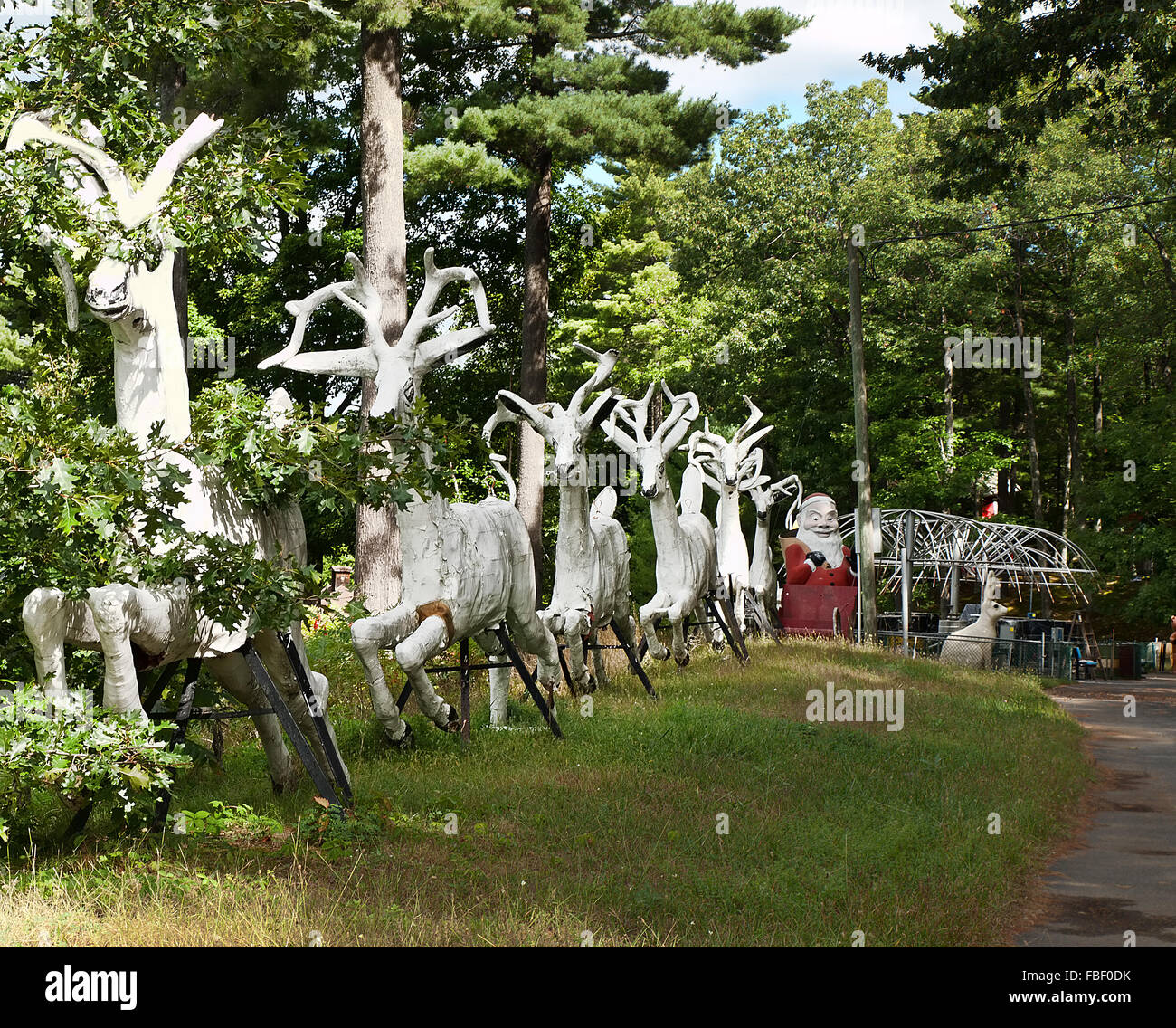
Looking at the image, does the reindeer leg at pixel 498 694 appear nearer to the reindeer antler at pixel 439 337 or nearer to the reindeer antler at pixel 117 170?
the reindeer antler at pixel 439 337

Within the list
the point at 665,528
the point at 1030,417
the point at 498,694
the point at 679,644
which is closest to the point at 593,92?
the point at 665,528

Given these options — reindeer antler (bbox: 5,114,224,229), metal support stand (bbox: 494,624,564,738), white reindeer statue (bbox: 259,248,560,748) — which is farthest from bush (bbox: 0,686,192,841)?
metal support stand (bbox: 494,624,564,738)

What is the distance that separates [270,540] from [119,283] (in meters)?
1.76

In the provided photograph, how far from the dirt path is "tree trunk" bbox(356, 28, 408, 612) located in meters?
7.67

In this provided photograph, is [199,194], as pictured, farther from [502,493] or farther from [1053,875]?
[502,493]

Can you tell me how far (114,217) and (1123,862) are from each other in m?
6.66

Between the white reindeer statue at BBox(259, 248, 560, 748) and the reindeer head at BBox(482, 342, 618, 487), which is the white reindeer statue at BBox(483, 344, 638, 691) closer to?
the reindeer head at BBox(482, 342, 618, 487)

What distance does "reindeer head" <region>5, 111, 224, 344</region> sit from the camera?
5.18 meters

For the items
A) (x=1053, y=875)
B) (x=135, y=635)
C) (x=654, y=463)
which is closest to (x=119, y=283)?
(x=135, y=635)

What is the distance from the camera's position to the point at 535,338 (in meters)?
19.5

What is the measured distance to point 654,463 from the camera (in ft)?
41.3

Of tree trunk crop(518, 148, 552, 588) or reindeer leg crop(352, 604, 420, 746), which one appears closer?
reindeer leg crop(352, 604, 420, 746)

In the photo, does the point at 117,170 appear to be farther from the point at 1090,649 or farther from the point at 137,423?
the point at 1090,649

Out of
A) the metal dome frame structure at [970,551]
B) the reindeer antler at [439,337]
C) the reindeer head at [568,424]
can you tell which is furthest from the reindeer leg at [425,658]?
the metal dome frame structure at [970,551]
